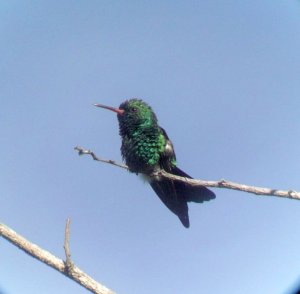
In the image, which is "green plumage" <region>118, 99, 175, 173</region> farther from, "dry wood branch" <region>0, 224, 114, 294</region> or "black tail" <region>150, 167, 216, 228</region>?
"dry wood branch" <region>0, 224, 114, 294</region>

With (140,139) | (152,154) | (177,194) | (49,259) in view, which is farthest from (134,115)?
(49,259)

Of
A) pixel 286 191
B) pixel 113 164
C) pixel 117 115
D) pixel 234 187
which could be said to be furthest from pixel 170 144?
pixel 286 191

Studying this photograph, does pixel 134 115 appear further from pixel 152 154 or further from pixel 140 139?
pixel 152 154

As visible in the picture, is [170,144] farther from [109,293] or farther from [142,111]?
[109,293]

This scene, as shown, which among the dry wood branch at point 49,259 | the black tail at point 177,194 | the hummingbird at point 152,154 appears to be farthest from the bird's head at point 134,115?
the dry wood branch at point 49,259

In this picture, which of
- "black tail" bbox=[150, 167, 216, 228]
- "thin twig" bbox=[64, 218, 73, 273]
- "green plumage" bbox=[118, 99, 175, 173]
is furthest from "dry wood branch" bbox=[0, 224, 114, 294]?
"black tail" bbox=[150, 167, 216, 228]

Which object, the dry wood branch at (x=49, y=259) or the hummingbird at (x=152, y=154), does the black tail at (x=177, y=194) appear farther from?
the dry wood branch at (x=49, y=259)

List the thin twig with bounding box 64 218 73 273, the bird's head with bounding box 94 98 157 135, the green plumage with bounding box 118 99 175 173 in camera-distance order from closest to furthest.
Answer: the thin twig with bounding box 64 218 73 273 → the green plumage with bounding box 118 99 175 173 → the bird's head with bounding box 94 98 157 135

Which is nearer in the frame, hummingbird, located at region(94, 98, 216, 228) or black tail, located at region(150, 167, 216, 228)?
hummingbird, located at region(94, 98, 216, 228)
